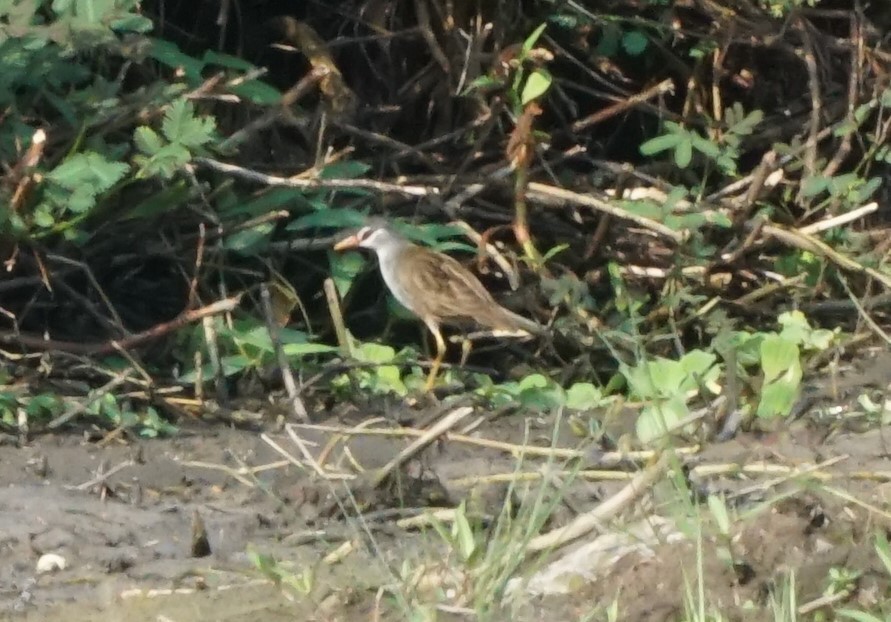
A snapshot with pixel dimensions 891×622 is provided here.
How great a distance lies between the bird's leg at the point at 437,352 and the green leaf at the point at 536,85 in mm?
924

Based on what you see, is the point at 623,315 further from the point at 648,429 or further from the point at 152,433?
the point at 152,433

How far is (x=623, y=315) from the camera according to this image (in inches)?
235

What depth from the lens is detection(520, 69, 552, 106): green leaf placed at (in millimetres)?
5867

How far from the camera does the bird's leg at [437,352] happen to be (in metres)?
5.38

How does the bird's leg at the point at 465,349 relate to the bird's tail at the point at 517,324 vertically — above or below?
below

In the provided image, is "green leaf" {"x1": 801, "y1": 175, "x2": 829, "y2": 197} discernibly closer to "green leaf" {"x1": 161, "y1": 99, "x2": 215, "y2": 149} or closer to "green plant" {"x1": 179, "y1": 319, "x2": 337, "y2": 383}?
"green plant" {"x1": 179, "y1": 319, "x2": 337, "y2": 383}

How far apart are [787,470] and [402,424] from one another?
127 centimetres

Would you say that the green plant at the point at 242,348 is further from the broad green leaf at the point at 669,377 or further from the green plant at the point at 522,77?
the green plant at the point at 522,77

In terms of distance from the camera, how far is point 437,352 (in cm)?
604

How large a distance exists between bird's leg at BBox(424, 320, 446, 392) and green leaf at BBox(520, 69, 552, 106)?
924 mm

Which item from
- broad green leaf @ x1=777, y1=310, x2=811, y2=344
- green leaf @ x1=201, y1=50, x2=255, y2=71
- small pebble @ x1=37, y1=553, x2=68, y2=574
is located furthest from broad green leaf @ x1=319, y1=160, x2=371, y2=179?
small pebble @ x1=37, y1=553, x2=68, y2=574

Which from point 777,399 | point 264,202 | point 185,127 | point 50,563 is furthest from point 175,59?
point 777,399

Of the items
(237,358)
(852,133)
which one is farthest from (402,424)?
(852,133)

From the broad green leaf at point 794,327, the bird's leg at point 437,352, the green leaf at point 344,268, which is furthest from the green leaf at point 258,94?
the broad green leaf at point 794,327
